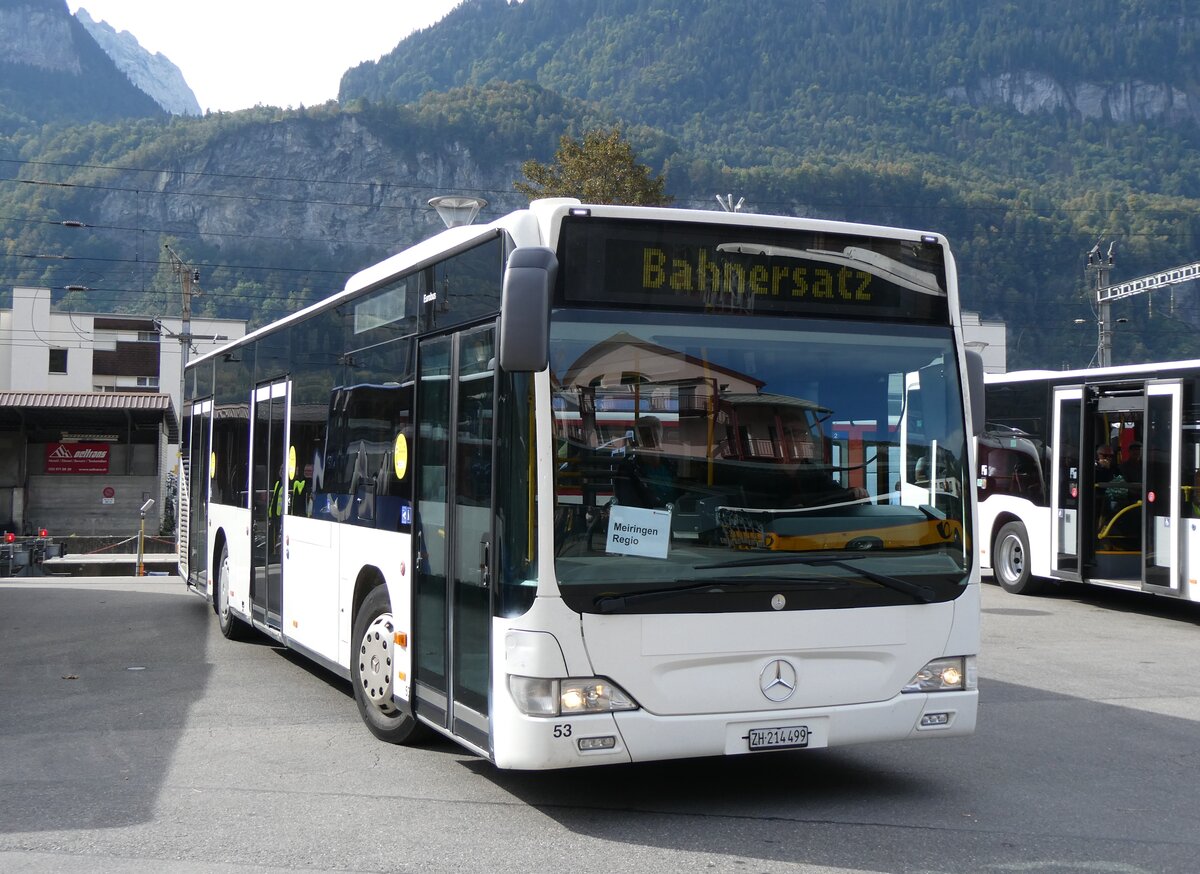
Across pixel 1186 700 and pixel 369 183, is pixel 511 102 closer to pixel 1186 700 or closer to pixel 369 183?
pixel 369 183

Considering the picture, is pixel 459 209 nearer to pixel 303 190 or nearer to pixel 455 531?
pixel 455 531

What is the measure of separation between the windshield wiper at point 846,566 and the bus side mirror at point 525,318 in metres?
1.27

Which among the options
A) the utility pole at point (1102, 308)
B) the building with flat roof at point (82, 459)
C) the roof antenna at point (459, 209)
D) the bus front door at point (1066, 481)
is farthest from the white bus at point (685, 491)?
the building with flat roof at point (82, 459)

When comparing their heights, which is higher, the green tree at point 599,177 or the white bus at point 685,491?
the green tree at point 599,177

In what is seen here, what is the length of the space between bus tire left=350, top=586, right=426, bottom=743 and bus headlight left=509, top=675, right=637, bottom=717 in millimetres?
1787

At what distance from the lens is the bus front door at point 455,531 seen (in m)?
6.36

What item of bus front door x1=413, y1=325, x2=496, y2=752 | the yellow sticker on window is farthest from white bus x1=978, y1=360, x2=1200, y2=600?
bus front door x1=413, y1=325, x2=496, y2=752

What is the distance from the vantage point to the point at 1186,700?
396 inches

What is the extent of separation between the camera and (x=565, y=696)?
5969mm

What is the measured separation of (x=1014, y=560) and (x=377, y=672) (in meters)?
12.4

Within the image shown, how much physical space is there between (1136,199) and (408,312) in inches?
4014

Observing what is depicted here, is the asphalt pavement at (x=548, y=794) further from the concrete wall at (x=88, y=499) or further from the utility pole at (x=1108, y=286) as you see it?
the concrete wall at (x=88, y=499)

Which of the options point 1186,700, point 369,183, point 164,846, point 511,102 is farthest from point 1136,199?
point 164,846

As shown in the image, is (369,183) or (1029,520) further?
(369,183)
